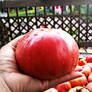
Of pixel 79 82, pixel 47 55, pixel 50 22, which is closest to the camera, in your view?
pixel 47 55

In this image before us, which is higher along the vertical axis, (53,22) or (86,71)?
(53,22)

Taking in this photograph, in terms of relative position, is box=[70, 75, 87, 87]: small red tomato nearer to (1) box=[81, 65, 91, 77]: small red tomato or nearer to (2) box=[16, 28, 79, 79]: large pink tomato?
(1) box=[81, 65, 91, 77]: small red tomato

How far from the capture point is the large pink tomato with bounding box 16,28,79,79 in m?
0.56

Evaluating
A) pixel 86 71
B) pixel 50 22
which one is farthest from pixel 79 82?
pixel 50 22

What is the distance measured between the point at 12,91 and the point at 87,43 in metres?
1.72

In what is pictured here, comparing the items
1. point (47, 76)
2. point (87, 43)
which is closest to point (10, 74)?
point (47, 76)

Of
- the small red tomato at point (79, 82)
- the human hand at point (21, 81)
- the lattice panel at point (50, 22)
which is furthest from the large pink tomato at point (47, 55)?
the lattice panel at point (50, 22)

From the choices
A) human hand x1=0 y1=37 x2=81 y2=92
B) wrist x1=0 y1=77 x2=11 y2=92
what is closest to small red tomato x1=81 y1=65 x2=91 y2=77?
human hand x1=0 y1=37 x2=81 y2=92

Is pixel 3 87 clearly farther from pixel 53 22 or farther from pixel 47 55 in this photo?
pixel 53 22

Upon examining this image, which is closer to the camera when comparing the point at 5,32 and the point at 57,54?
the point at 57,54

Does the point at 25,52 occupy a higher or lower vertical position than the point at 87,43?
higher

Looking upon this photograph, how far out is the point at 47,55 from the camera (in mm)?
558

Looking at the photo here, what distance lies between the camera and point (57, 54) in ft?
1.84

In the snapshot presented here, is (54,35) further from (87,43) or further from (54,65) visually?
(87,43)
